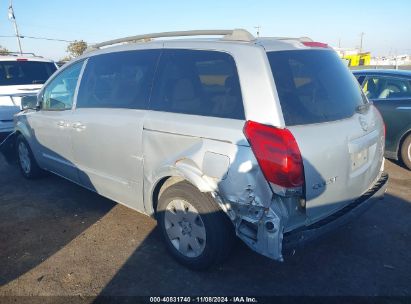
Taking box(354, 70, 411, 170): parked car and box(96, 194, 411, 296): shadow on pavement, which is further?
box(354, 70, 411, 170): parked car

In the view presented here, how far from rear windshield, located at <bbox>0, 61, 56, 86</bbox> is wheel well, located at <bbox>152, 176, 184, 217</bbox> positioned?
606 cm

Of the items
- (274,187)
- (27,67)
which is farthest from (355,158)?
(27,67)

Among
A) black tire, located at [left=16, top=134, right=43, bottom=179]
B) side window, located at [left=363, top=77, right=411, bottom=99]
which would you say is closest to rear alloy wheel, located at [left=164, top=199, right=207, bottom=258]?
black tire, located at [left=16, top=134, right=43, bottom=179]

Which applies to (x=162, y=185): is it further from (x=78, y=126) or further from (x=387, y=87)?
(x=387, y=87)

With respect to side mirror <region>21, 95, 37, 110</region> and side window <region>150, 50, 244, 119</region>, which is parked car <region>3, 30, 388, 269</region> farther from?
side mirror <region>21, 95, 37, 110</region>

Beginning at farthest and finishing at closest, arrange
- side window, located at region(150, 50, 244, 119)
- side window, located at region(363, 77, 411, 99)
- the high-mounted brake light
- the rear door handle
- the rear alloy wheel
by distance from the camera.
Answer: side window, located at region(363, 77, 411, 99) < the rear door handle < the high-mounted brake light < the rear alloy wheel < side window, located at region(150, 50, 244, 119)

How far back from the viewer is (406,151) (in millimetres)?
5527

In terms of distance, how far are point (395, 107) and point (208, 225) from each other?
14.3 feet

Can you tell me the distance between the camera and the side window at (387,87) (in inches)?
224

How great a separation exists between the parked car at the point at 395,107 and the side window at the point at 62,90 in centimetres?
471

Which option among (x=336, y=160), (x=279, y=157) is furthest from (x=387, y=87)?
(x=279, y=157)

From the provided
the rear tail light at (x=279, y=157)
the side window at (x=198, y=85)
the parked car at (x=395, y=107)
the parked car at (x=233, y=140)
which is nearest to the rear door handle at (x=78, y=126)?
the parked car at (x=233, y=140)

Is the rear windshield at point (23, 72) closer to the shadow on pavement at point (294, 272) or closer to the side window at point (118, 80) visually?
the side window at point (118, 80)

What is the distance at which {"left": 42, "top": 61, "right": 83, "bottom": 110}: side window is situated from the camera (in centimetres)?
419
